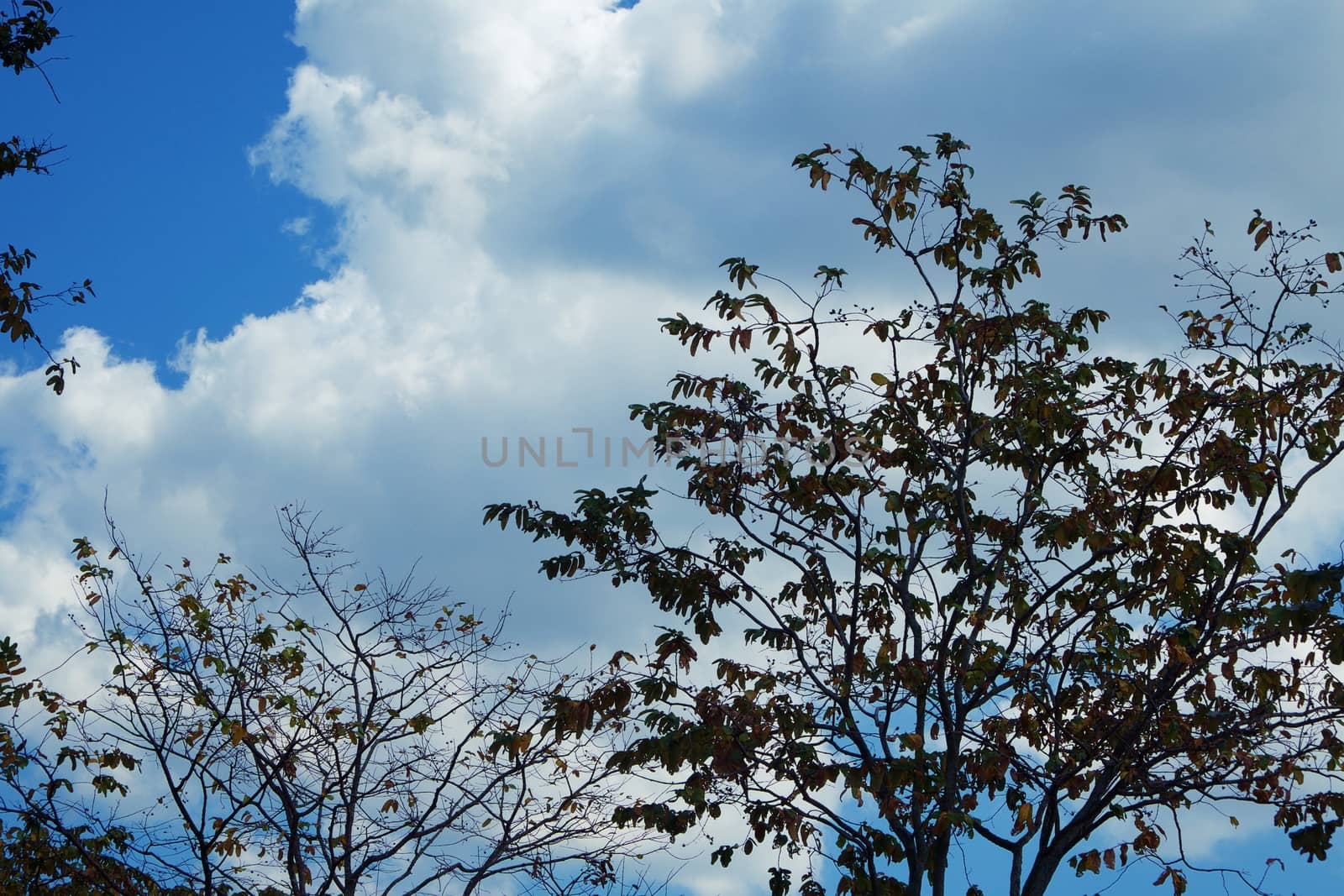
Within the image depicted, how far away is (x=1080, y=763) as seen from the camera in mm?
7945

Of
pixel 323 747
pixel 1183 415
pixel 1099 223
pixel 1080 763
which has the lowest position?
pixel 1080 763

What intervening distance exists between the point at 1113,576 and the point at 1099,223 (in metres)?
2.71

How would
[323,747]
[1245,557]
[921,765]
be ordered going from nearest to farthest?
1. [921,765]
2. [1245,557]
3. [323,747]

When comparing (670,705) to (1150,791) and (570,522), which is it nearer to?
(570,522)

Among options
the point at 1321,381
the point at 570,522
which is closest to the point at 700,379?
the point at 570,522

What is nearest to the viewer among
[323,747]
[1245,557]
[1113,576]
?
[1245,557]

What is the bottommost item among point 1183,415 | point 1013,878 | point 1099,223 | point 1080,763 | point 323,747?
point 1013,878

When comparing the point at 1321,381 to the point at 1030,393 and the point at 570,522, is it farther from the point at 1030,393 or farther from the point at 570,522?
the point at 570,522

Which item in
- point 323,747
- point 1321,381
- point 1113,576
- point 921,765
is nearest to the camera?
point 921,765

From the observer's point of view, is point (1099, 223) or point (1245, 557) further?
point (1099, 223)

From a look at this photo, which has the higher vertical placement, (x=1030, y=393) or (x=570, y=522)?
(x=1030, y=393)

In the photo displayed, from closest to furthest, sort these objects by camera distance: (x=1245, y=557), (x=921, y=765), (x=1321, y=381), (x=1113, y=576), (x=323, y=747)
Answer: (x=921, y=765) → (x=1245, y=557) → (x=1113, y=576) → (x=1321, y=381) → (x=323, y=747)

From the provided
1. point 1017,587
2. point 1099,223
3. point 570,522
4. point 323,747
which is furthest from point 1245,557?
point 323,747

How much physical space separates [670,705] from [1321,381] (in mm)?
5898
